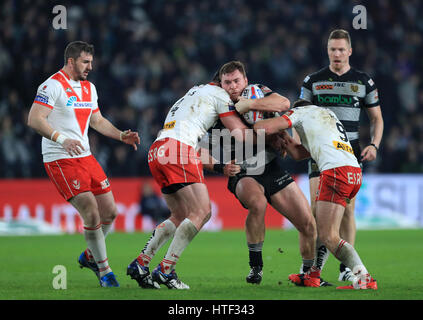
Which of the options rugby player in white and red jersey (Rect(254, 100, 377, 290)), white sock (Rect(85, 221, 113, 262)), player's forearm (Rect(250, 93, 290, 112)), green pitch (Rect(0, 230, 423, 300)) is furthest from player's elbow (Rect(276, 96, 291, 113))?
white sock (Rect(85, 221, 113, 262))

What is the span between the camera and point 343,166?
23.0 ft

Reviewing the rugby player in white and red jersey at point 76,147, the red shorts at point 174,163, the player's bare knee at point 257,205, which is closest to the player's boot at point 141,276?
the rugby player in white and red jersey at point 76,147

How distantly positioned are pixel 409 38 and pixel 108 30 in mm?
8694

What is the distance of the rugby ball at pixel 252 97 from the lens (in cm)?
755

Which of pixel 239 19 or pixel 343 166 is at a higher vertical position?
pixel 239 19

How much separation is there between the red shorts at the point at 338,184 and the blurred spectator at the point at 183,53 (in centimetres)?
1093

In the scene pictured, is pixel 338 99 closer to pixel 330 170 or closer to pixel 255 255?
pixel 330 170

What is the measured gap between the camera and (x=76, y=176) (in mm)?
7488

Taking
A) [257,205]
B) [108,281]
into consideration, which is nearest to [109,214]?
[108,281]

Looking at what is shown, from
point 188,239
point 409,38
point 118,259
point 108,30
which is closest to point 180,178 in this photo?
point 188,239

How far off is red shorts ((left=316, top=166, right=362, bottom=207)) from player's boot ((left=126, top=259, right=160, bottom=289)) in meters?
1.82

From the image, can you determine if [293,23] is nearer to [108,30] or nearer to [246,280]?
[108,30]

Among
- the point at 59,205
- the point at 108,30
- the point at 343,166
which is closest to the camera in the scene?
the point at 343,166

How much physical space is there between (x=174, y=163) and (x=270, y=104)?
1.15m
